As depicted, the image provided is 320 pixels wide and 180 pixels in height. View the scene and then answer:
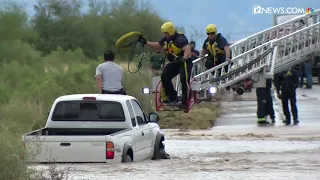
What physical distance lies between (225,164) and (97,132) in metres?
2.23

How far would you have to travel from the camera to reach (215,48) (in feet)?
62.6

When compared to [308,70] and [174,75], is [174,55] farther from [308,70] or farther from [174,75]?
[308,70]

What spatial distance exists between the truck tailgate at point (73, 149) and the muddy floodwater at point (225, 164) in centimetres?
14

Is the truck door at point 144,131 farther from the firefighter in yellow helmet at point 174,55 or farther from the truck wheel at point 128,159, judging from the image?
the firefighter in yellow helmet at point 174,55

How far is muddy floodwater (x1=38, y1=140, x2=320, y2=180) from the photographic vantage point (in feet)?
42.0

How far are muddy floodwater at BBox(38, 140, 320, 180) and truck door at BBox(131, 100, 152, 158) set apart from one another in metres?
0.24

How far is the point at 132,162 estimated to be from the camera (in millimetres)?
14469

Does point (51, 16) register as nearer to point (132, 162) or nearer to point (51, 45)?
point (51, 45)

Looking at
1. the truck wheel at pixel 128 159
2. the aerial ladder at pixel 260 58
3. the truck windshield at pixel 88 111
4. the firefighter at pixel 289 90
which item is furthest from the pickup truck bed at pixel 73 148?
the firefighter at pixel 289 90

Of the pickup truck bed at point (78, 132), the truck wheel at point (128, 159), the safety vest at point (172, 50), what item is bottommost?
the truck wheel at point (128, 159)

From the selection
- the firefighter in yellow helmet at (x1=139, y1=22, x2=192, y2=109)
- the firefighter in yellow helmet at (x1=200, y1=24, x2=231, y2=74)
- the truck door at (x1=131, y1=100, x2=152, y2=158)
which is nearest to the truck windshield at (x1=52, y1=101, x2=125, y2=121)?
the truck door at (x1=131, y1=100, x2=152, y2=158)

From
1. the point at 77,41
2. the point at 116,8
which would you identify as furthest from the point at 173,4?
the point at 77,41

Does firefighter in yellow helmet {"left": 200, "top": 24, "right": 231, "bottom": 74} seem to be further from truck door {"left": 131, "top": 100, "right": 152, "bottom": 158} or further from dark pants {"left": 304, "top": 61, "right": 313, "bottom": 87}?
dark pants {"left": 304, "top": 61, "right": 313, "bottom": 87}

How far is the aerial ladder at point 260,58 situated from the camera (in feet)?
62.4
